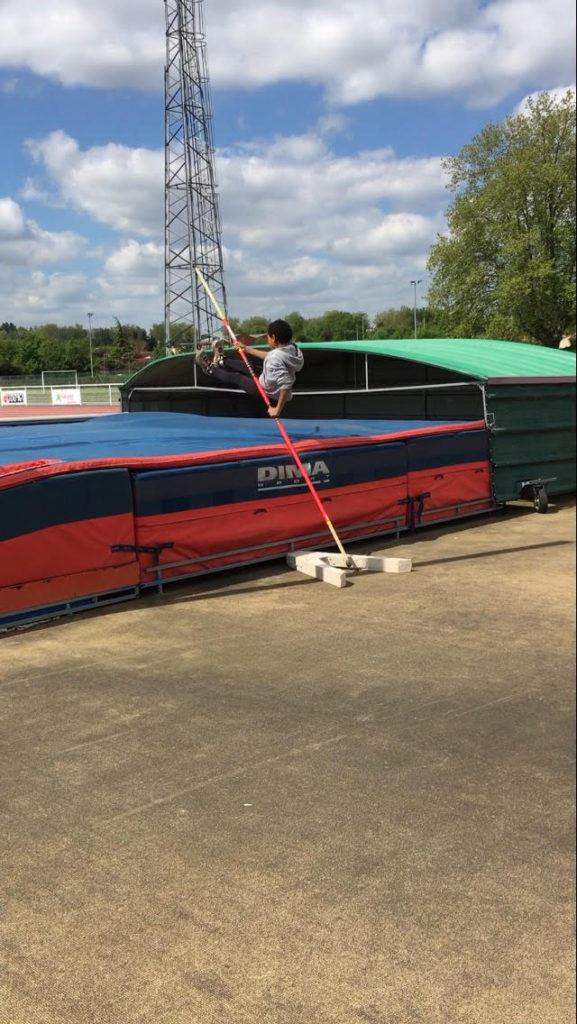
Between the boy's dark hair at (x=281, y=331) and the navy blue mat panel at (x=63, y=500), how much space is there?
6.38 feet

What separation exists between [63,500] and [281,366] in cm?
249

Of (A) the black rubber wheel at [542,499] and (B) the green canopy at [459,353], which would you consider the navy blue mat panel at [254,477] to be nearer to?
(B) the green canopy at [459,353]

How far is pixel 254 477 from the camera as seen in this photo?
7.90 m

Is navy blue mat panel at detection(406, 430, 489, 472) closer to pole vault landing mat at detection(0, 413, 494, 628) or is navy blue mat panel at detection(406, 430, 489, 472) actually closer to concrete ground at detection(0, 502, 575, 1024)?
pole vault landing mat at detection(0, 413, 494, 628)

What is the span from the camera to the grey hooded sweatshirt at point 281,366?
301 inches

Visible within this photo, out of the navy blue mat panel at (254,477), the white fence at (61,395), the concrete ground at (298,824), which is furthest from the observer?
the white fence at (61,395)

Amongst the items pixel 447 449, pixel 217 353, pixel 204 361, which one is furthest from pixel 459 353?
pixel 217 353

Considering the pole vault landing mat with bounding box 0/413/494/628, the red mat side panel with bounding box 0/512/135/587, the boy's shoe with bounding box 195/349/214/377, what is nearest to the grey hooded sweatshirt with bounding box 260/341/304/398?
the pole vault landing mat with bounding box 0/413/494/628

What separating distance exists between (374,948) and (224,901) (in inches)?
22.5

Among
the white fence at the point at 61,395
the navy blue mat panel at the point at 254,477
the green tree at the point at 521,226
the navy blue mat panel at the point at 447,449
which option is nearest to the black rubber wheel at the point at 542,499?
the green tree at the point at 521,226

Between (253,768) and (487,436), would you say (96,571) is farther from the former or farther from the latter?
(487,436)

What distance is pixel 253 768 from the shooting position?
3699 millimetres

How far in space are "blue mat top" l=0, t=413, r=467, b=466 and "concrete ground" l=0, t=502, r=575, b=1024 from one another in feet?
8.27

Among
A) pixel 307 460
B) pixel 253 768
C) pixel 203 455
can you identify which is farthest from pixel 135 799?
pixel 307 460
